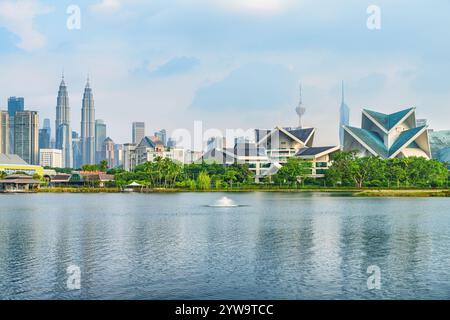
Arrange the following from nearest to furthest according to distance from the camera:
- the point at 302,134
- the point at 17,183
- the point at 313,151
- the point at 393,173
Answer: the point at 393,173, the point at 17,183, the point at 313,151, the point at 302,134

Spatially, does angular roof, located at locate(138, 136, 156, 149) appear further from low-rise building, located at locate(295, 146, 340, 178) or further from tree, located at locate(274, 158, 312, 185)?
tree, located at locate(274, 158, 312, 185)

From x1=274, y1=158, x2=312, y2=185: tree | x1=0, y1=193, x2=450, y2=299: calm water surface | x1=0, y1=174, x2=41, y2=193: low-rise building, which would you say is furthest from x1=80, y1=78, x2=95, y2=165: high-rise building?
x1=0, y1=193, x2=450, y2=299: calm water surface

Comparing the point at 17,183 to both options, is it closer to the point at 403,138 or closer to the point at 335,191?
the point at 335,191

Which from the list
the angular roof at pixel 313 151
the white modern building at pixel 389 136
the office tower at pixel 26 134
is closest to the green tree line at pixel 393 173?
the angular roof at pixel 313 151

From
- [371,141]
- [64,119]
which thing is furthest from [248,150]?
[64,119]

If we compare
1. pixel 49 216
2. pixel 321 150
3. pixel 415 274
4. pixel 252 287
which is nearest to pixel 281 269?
pixel 252 287

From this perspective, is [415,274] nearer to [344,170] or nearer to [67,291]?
[67,291]
